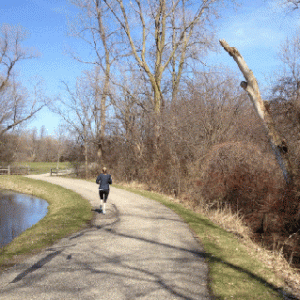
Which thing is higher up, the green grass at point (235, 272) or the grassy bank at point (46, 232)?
the green grass at point (235, 272)

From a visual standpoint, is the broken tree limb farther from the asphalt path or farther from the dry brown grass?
the asphalt path

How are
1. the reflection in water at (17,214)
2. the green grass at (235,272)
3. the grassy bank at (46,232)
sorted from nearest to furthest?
the green grass at (235,272) < the grassy bank at (46,232) < the reflection in water at (17,214)

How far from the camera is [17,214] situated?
55.0ft

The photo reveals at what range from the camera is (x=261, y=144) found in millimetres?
12422

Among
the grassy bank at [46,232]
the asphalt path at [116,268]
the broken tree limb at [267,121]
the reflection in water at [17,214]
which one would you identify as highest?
the broken tree limb at [267,121]

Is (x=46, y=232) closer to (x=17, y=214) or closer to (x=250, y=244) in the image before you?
(x=250, y=244)

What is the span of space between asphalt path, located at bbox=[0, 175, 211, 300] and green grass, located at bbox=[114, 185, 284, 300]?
0.23 m

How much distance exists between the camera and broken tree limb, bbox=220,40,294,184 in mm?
8484

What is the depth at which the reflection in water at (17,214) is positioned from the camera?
13.0 m

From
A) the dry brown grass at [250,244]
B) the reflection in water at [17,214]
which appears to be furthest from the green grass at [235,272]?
the reflection in water at [17,214]

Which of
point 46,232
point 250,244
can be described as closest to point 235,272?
point 250,244

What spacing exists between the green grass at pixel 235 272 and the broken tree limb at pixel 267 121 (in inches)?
94.5

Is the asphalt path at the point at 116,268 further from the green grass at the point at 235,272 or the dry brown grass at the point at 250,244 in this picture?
the dry brown grass at the point at 250,244

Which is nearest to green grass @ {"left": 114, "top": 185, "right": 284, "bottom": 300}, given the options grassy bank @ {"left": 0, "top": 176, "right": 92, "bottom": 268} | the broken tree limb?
the broken tree limb
